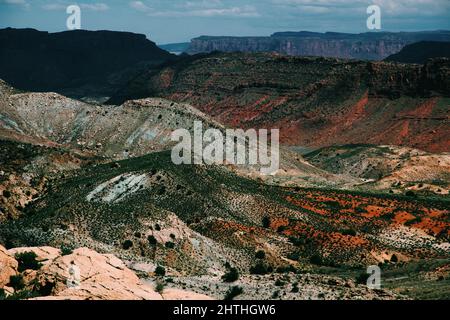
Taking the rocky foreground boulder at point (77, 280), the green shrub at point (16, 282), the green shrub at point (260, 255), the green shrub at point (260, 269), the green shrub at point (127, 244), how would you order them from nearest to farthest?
the rocky foreground boulder at point (77, 280)
the green shrub at point (16, 282)
the green shrub at point (260, 269)
the green shrub at point (127, 244)
the green shrub at point (260, 255)

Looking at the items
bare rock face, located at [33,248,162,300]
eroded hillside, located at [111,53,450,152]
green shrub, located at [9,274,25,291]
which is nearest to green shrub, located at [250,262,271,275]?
bare rock face, located at [33,248,162,300]

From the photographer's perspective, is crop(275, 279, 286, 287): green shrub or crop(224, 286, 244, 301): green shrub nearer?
crop(224, 286, 244, 301): green shrub

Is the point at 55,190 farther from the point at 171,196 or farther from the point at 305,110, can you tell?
the point at 305,110

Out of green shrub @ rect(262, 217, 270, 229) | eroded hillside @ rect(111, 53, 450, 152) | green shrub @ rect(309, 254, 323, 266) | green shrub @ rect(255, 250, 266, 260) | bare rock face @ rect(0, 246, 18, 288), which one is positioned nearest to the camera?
bare rock face @ rect(0, 246, 18, 288)

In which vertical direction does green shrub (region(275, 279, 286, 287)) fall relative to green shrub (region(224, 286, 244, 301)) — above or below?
below

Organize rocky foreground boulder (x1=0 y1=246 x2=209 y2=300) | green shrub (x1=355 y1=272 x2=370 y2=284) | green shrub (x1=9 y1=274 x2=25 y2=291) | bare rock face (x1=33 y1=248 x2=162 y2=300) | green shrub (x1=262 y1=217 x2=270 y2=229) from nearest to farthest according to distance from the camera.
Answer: bare rock face (x1=33 y1=248 x2=162 y2=300), rocky foreground boulder (x1=0 y1=246 x2=209 y2=300), green shrub (x1=9 y1=274 x2=25 y2=291), green shrub (x1=355 y1=272 x2=370 y2=284), green shrub (x1=262 y1=217 x2=270 y2=229)

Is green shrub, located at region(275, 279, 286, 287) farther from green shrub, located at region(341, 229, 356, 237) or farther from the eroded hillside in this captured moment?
the eroded hillside

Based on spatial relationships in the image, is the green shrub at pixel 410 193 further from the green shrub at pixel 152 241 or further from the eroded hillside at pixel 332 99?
the eroded hillside at pixel 332 99

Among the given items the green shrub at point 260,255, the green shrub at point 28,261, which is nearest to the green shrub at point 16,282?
the green shrub at point 28,261
